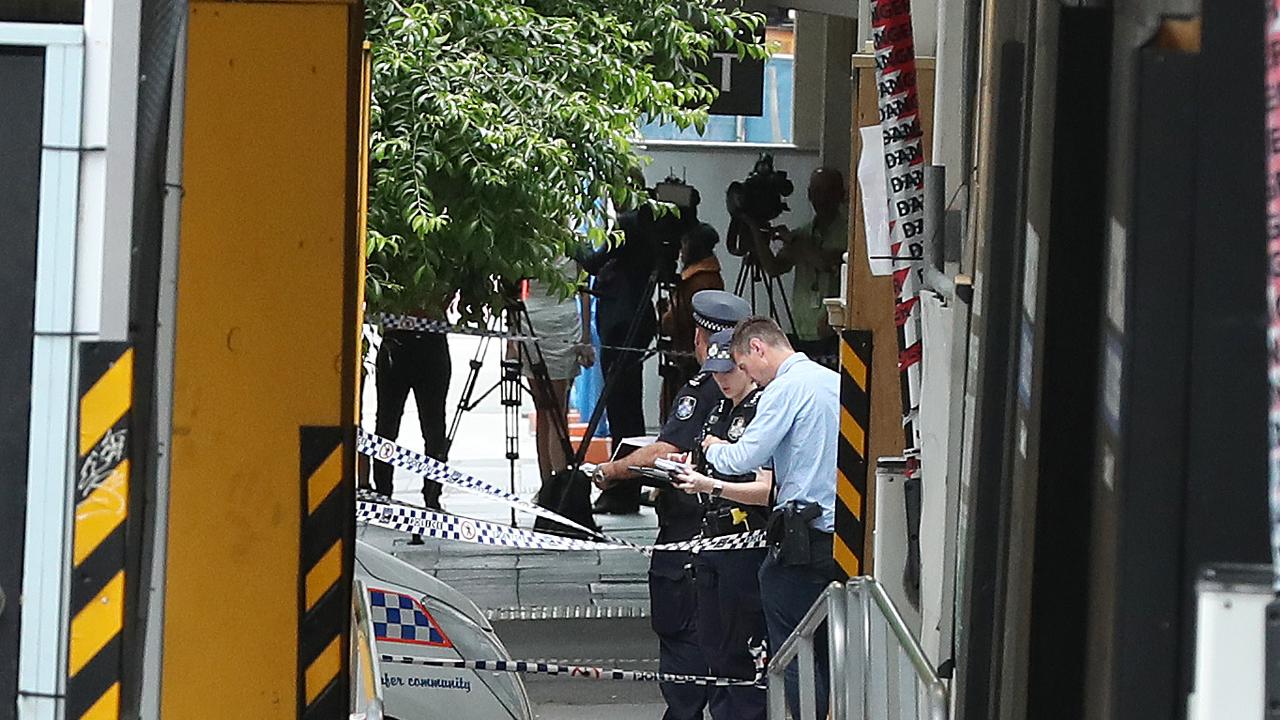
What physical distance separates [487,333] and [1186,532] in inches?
349

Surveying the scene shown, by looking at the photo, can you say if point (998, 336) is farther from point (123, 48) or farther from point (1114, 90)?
point (123, 48)

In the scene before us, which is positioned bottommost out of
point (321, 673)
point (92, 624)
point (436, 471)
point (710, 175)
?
point (321, 673)

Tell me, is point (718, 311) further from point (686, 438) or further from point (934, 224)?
point (934, 224)

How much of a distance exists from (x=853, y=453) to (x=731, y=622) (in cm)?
142

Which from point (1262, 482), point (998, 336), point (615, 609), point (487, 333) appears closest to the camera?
point (1262, 482)

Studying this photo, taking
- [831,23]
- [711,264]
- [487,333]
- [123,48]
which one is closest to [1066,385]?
[123,48]

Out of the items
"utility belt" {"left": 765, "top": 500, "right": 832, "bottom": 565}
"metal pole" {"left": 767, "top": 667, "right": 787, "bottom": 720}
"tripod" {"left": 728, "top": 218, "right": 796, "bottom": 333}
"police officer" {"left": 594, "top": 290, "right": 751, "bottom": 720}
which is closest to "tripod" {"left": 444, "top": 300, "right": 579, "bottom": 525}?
"tripod" {"left": 728, "top": 218, "right": 796, "bottom": 333}

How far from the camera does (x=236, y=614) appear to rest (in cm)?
415

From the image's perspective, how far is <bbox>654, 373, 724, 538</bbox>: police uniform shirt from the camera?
7703 millimetres

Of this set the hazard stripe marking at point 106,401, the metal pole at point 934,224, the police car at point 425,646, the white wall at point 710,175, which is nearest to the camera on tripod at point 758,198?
the white wall at point 710,175

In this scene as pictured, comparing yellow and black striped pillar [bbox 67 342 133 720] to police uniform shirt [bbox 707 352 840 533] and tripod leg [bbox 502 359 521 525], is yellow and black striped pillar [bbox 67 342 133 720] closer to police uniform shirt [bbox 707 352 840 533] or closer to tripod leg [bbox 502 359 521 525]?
police uniform shirt [bbox 707 352 840 533]

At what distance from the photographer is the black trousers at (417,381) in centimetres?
1135

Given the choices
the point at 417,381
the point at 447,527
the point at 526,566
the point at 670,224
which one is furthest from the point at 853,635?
the point at 670,224

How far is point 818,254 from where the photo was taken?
40.8 feet
